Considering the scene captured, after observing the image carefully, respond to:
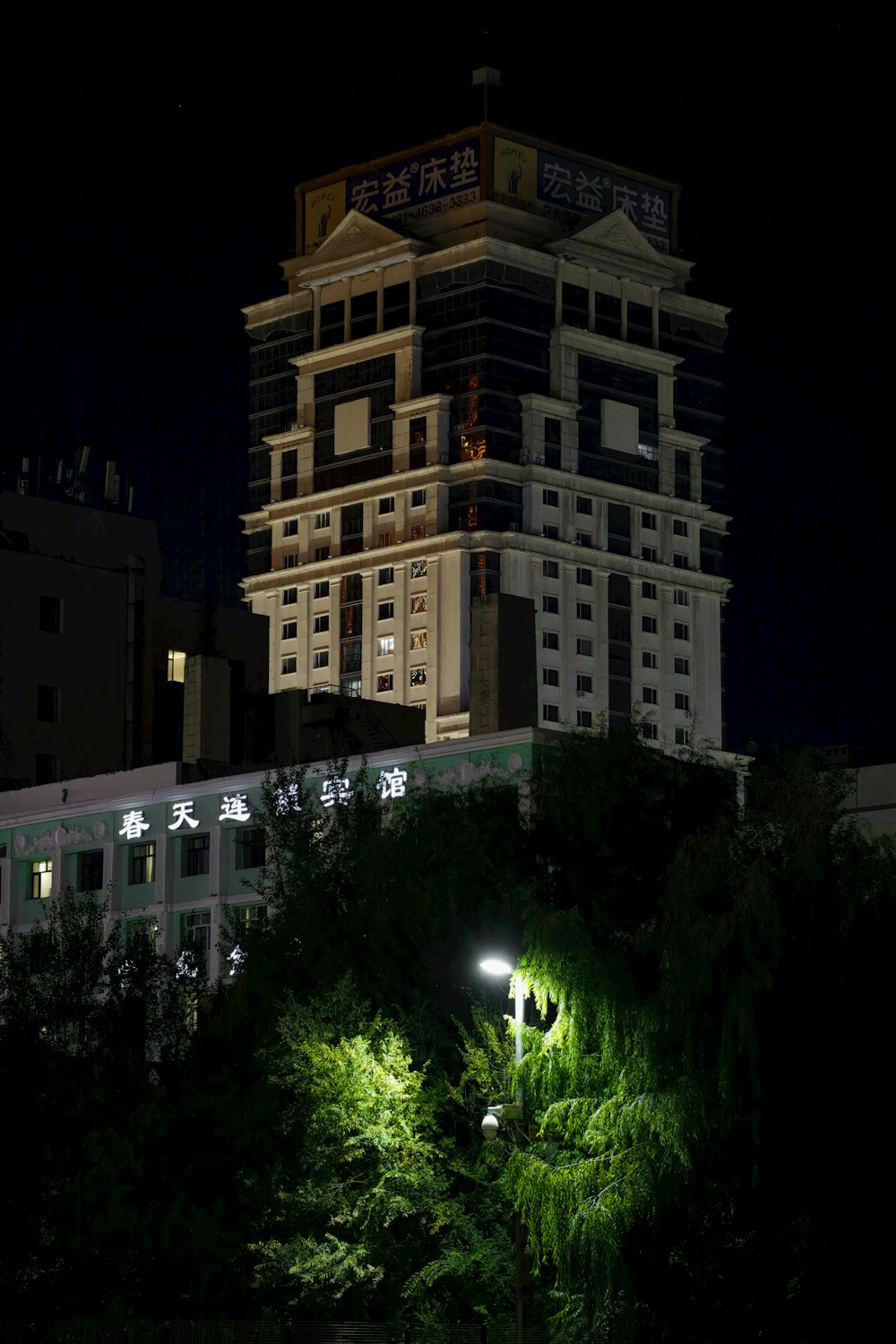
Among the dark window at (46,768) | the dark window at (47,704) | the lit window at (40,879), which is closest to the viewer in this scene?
the lit window at (40,879)

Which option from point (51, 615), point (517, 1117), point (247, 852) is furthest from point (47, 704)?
point (517, 1117)

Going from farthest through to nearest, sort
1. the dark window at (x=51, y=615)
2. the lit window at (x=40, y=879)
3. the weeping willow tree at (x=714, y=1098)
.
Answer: the dark window at (x=51, y=615)
the lit window at (x=40, y=879)
the weeping willow tree at (x=714, y=1098)

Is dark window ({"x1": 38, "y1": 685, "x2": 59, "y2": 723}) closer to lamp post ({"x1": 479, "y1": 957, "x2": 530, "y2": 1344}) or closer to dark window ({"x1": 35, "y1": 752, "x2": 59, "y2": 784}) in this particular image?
dark window ({"x1": 35, "y1": 752, "x2": 59, "y2": 784})

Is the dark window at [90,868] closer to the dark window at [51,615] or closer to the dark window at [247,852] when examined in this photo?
the dark window at [247,852]

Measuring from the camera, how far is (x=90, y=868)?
303 ft

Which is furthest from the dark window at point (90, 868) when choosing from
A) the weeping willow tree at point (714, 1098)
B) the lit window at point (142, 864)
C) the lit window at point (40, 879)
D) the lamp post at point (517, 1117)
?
the lamp post at point (517, 1117)

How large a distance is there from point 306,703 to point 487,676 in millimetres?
21614

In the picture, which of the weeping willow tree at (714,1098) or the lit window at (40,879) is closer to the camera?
the weeping willow tree at (714,1098)

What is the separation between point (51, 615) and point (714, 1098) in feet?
213

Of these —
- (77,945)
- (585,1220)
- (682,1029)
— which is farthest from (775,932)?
(77,945)

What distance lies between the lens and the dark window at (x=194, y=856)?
9019 cm

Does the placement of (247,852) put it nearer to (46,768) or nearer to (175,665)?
(46,768)

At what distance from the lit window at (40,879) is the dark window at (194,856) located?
18.4ft

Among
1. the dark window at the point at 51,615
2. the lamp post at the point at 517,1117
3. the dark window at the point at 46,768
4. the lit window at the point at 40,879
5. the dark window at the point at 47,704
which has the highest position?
the dark window at the point at 51,615
